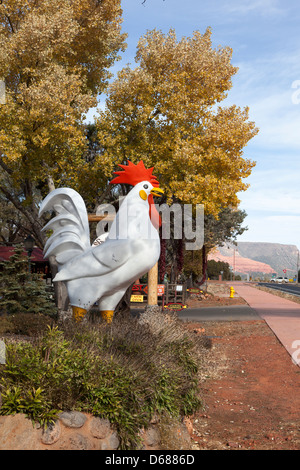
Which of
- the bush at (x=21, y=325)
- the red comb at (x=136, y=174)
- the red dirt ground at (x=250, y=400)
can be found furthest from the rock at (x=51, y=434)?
the red comb at (x=136, y=174)

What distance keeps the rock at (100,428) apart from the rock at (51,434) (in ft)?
1.43

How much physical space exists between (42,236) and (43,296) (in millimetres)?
1976

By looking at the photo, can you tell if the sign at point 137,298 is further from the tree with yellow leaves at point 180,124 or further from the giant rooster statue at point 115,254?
the giant rooster statue at point 115,254

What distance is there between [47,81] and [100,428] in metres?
11.5

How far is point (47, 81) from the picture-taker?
14.2m

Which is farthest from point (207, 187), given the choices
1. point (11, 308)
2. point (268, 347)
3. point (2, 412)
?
point (2, 412)

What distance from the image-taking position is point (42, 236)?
49.9 ft

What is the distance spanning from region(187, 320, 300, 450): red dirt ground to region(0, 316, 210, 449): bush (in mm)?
585

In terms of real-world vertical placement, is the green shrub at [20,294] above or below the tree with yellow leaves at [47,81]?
below

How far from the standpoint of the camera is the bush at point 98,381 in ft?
17.8

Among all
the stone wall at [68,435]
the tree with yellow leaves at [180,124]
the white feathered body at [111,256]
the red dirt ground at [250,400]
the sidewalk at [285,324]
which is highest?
the tree with yellow leaves at [180,124]

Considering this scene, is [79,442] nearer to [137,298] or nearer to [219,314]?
[137,298]

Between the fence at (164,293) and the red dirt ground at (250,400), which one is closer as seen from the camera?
the red dirt ground at (250,400)
